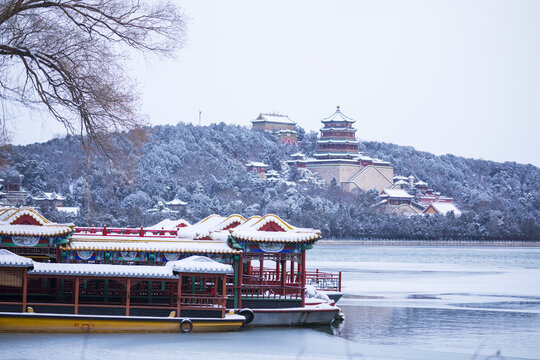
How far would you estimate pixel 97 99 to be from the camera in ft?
44.8

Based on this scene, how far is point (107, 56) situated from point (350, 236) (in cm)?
7883

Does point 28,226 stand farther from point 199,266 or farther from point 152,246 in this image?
point 199,266

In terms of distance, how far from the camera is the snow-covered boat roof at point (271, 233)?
19.7 meters

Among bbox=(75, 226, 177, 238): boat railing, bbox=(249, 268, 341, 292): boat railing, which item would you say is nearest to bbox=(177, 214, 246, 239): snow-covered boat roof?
bbox=(75, 226, 177, 238): boat railing

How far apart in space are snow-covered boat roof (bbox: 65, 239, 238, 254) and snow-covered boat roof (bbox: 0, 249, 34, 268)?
4.81 ft

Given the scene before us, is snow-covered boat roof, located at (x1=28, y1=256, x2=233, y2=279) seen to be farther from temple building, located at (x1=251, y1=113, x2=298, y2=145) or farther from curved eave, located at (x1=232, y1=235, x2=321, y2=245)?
temple building, located at (x1=251, y1=113, x2=298, y2=145)

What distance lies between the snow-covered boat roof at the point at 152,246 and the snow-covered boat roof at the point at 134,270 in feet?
2.72

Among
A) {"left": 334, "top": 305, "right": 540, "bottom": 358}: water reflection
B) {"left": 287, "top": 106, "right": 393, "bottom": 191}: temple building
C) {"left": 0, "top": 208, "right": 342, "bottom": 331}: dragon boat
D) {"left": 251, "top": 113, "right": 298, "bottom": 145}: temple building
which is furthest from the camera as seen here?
{"left": 251, "top": 113, "right": 298, "bottom": 145}: temple building

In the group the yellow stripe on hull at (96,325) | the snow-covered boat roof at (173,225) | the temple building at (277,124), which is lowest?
the yellow stripe on hull at (96,325)

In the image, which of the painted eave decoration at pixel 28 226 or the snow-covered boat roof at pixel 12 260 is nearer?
the snow-covered boat roof at pixel 12 260

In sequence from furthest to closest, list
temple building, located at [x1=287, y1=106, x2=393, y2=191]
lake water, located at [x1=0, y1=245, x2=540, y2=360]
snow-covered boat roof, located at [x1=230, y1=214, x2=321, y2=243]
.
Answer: temple building, located at [x1=287, y1=106, x2=393, y2=191] < snow-covered boat roof, located at [x1=230, y1=214, x2=321, y2=243] < lake water, located at [x1=0, y1=245, x2=540, y2=360]

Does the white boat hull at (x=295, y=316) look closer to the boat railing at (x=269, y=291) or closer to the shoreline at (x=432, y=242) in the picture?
the boat railing at (x=269, y=291)

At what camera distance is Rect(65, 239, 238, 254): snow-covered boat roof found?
64.2 feet

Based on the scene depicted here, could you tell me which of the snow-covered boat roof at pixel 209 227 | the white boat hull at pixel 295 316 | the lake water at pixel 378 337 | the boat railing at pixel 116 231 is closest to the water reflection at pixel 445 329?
the lake water at pixel 378 337
